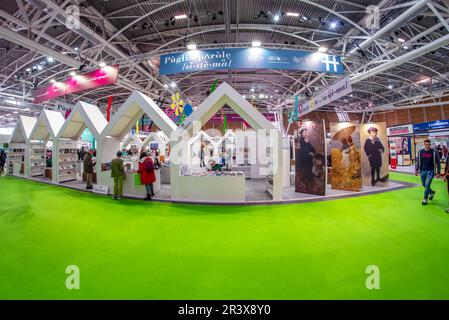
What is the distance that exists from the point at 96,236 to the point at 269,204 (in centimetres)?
386

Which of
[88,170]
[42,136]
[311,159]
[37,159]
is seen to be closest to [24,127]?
[42,136]

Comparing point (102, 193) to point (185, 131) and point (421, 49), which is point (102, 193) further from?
point (421, 49)

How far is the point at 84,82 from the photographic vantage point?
7.98 metres

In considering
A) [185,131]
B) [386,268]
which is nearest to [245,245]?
[386,268]

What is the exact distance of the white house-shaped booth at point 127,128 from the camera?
5949 millimetres

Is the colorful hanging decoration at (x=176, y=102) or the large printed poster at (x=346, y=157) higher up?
the colorful hanging decoration at (x=176, y=102)

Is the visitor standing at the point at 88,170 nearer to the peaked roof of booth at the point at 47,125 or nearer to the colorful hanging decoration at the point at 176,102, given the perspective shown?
the peaked roof of booth at the point at 47,125

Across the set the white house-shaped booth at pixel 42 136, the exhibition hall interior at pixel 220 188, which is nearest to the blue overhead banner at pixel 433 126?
the exhibition hall interior at pixel 220 188

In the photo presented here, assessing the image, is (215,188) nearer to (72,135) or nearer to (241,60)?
(241,60)

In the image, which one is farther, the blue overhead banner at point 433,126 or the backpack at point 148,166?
the blue overhead banner at point 433,126

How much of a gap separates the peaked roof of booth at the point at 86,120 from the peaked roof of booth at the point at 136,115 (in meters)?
0.62

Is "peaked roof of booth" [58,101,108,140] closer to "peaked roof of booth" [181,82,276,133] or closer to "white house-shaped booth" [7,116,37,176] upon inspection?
"white house-shaped booth" [7,116,37,176]

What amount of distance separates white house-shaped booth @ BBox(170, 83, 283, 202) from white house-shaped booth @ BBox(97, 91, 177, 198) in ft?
2.15
